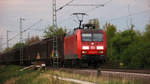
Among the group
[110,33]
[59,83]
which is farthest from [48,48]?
[110,33]

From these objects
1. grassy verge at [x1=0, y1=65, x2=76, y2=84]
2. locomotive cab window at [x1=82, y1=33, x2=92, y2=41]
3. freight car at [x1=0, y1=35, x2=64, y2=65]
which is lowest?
grassy verge at [x1=0, y1=65, x2=76, y2=84]

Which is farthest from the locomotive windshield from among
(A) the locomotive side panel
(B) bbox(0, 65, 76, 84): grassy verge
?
(B) bbox(0, 65, 76, 84): grassy verge

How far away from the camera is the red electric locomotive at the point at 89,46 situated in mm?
24938

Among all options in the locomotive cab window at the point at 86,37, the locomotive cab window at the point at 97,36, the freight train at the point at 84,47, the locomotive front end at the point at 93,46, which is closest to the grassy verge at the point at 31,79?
the freight train at the point at 84,47

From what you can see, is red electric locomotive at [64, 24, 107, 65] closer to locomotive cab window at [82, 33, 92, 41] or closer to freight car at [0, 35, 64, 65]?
locomotive cab window at [82, 33, 92, 41]

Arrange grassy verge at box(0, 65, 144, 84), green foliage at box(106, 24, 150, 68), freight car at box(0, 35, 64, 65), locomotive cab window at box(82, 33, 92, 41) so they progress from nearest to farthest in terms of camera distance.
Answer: grassy verge at box(0, 65, 144, 84)
locomotive cab window at box(82, 33, 92, 41)
freight car at box(0, 35, 64, 65)
green foliage at box(106, 24, 150, 68)

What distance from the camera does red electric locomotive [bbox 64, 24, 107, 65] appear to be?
2494cm

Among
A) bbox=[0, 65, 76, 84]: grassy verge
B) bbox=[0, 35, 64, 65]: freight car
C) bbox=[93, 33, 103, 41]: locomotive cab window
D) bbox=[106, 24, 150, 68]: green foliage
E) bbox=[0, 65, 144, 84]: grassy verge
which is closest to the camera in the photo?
bbox=[0, 65, 144, 84]: grassy verge

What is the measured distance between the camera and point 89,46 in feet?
82.6

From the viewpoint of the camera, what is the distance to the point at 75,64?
26.5 meters

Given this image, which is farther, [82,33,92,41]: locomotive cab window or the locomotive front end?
[82,33,92,41]: locomotive cab window

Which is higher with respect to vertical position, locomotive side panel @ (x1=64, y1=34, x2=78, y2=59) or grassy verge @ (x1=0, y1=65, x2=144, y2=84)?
locomotive side panel @ (x1=64, y1=34, x2=78, y2=59)

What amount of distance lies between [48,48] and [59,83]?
2240 cm

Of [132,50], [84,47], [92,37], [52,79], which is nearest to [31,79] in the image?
[52,79]
